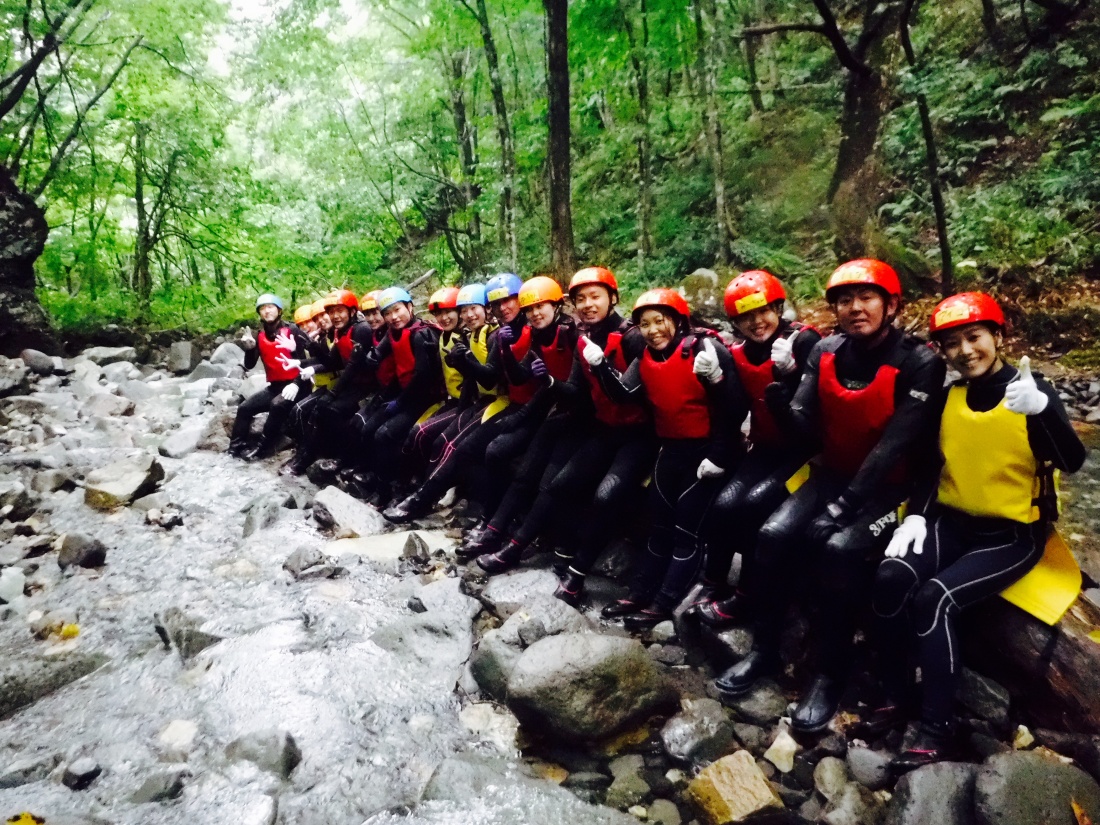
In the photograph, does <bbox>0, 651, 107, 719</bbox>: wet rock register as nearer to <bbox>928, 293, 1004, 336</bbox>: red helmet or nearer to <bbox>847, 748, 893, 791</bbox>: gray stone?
<bbox>847, 748, 893, 791</bbox>: gray stone

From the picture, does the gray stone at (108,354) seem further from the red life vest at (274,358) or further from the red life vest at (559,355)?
the red life vest at (559,355)

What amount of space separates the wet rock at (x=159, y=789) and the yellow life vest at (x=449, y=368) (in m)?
4.35

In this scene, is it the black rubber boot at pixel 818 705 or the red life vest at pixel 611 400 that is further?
the red life vest at pixel 611 400

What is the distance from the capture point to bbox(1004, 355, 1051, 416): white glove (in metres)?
2.66

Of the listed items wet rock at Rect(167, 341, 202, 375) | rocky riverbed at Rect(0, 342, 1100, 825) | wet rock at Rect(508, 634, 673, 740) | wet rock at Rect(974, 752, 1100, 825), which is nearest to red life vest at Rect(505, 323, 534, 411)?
rocky riverbed at Rect(0, 342, 1100, 825)

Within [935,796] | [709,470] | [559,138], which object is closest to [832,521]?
[709,470]

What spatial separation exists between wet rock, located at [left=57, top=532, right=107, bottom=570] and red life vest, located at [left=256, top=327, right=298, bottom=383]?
A: 12.7 ft

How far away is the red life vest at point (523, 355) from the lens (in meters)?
5.64

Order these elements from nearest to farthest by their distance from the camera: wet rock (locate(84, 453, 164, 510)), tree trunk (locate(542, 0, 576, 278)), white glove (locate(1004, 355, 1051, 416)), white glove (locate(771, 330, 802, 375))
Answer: white glove (locate(1004, 355, 1051, 416))
white glove (locate(771, 330, 802, 375))
wet rock (locate(84, 453, 164, 510))
tree trunk (locate(542, 0, 576, 278))

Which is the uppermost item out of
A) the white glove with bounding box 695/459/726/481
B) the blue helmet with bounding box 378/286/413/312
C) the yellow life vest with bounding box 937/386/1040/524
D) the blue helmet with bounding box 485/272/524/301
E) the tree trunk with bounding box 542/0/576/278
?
the tree trunk with bounding box 542/0/576/278

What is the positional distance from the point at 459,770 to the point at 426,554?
2.58m

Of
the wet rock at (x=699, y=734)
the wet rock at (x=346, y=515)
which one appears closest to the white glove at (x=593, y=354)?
the wet rock at (x=699, y=734)

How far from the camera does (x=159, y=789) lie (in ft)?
9.78

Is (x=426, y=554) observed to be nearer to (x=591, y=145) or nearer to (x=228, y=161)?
(x=591, y=145)
